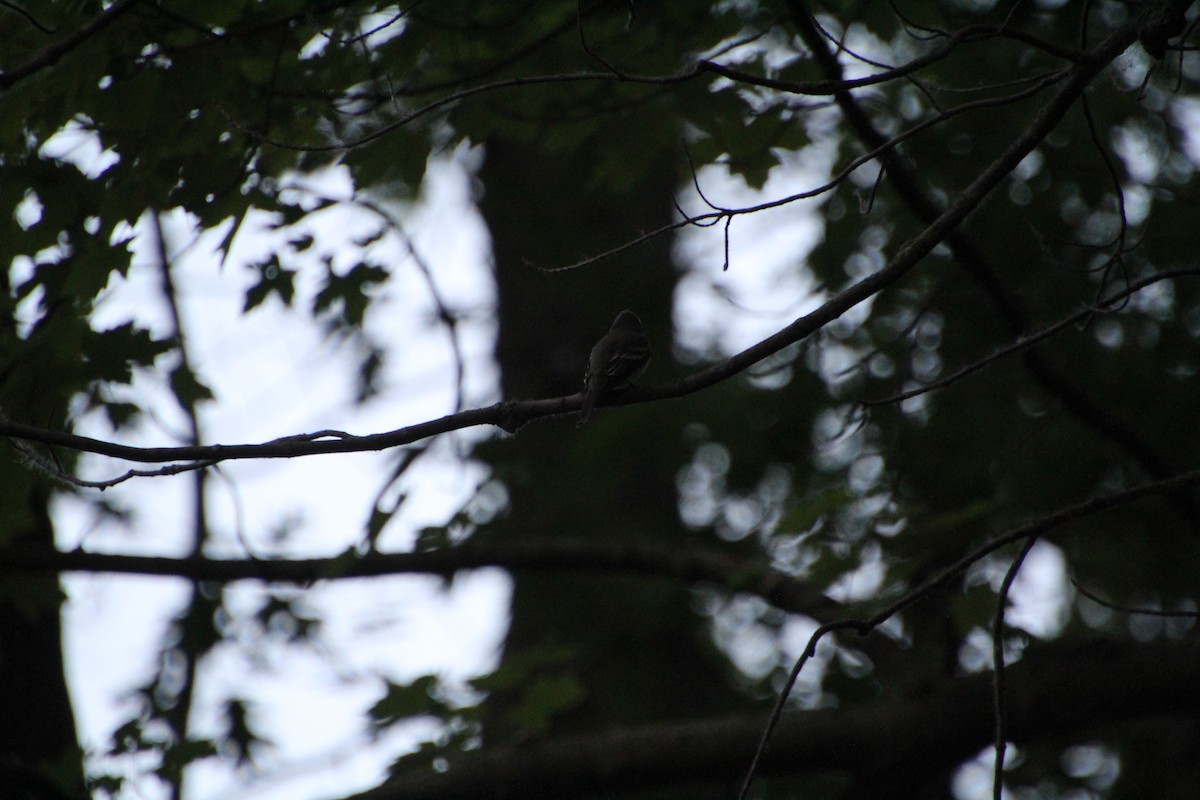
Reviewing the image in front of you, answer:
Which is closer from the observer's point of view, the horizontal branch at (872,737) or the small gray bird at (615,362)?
the small gray bird at (615,362)

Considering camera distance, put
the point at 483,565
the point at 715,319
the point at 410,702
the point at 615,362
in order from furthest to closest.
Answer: the point at 715,319 < the point at 483,565 < the point at 410,702 < the point at 615,362

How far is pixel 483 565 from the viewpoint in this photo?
19.3 feet

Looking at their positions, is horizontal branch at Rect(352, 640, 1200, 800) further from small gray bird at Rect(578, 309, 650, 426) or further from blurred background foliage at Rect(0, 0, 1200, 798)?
small gray bird at Rect(578, 309, 650, 426)

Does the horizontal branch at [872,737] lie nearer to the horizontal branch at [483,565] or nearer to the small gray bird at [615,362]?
the horizontal branch at [483,565]

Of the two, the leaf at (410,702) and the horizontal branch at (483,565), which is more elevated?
the horizontal branch at (483,565)

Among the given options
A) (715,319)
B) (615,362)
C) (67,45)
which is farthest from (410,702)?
(715,319)

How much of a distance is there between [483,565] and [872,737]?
2.27 metres

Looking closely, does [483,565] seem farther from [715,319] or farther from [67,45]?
[715,319]

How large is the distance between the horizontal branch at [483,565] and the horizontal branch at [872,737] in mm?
634

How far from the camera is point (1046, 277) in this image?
6.58 metres

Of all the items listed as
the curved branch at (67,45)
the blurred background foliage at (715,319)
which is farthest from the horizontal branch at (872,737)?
the curved branch at (67,45)

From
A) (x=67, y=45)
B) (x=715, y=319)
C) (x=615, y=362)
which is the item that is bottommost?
(x=615, y=362)

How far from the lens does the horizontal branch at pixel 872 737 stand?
4.84 meters

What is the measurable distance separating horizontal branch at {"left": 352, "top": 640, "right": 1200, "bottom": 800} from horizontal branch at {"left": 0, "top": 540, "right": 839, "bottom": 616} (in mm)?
634
